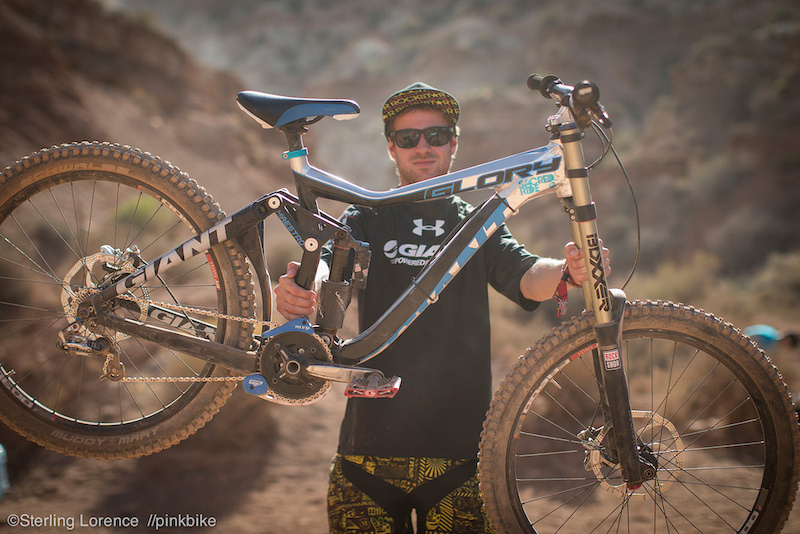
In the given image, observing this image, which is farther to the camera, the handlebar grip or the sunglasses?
the sunglasses

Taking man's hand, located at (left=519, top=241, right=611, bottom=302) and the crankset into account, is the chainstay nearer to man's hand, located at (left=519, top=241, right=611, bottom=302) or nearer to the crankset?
the crankset

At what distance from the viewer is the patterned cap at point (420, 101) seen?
245 centimetres

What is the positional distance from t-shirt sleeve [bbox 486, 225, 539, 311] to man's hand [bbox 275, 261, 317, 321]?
83 cm

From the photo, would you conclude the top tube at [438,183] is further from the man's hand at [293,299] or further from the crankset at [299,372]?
the crankset at [299,372]

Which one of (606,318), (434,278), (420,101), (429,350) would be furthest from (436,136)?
(606,318)

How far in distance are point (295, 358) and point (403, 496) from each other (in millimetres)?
792

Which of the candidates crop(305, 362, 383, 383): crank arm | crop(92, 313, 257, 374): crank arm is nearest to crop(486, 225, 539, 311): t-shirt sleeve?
crop(305, 362, 383, 383): crank arm

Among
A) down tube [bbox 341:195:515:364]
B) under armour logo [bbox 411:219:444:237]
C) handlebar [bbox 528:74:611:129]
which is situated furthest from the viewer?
under armour logo [bbox 411:219:444:237]

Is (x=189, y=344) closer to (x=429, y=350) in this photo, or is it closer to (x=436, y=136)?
(x=429, y=350)

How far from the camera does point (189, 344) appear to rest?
6.70 ft

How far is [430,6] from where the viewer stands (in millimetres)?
48812

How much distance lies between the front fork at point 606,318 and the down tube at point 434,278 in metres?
0.28

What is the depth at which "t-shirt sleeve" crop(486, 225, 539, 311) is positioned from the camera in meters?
2.28

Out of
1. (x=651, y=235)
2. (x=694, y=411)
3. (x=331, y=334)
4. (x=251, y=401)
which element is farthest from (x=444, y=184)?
(x=651, y=235)
